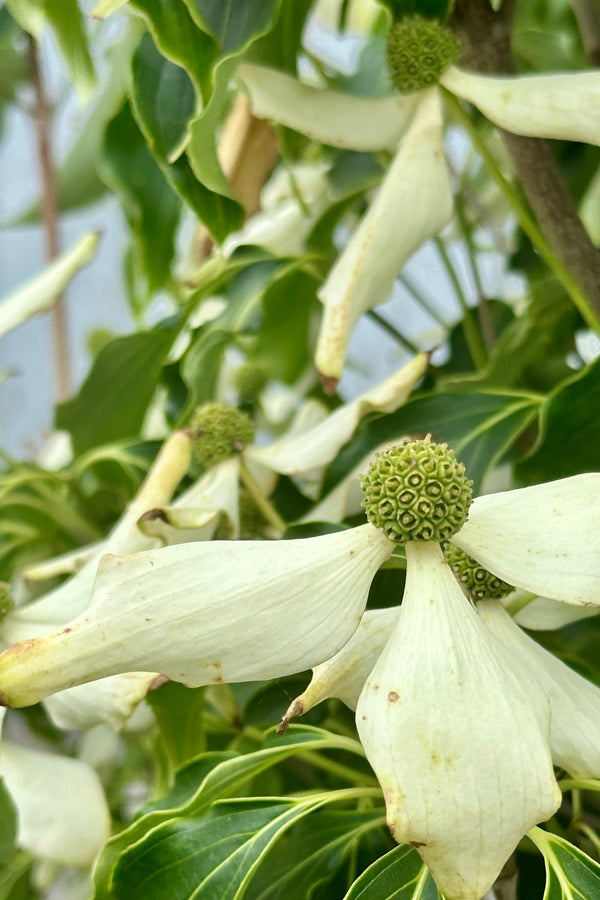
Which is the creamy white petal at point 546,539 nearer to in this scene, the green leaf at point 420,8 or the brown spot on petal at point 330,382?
the brown spot on petal at point 330,382

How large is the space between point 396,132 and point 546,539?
187mm

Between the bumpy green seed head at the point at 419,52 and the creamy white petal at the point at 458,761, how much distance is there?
9.0 inches

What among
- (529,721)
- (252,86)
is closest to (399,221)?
(252,86)

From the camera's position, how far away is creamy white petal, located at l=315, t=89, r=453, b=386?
1.05ft

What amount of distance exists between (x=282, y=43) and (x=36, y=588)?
11.1 inches

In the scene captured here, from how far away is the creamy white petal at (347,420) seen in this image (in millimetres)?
352

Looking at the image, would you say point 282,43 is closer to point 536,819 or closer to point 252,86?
point 252,86

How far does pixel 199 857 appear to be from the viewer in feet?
0.96

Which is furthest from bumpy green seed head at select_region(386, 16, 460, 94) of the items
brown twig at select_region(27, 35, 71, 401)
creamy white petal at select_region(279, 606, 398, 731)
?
brown twig at select_region(27, 35, 71, 401)

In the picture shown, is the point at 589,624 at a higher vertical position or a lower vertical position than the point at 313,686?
lower

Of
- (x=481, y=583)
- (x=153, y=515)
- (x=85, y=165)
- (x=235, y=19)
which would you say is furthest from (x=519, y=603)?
(x=85, y=165)

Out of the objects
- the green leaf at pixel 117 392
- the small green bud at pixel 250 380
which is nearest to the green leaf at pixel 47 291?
the green leaf at pixel 117 392

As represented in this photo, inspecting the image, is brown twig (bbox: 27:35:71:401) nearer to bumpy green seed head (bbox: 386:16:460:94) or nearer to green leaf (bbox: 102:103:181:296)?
green leaf (bbox: 102:103:181:296)

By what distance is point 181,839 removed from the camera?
0.29 m
